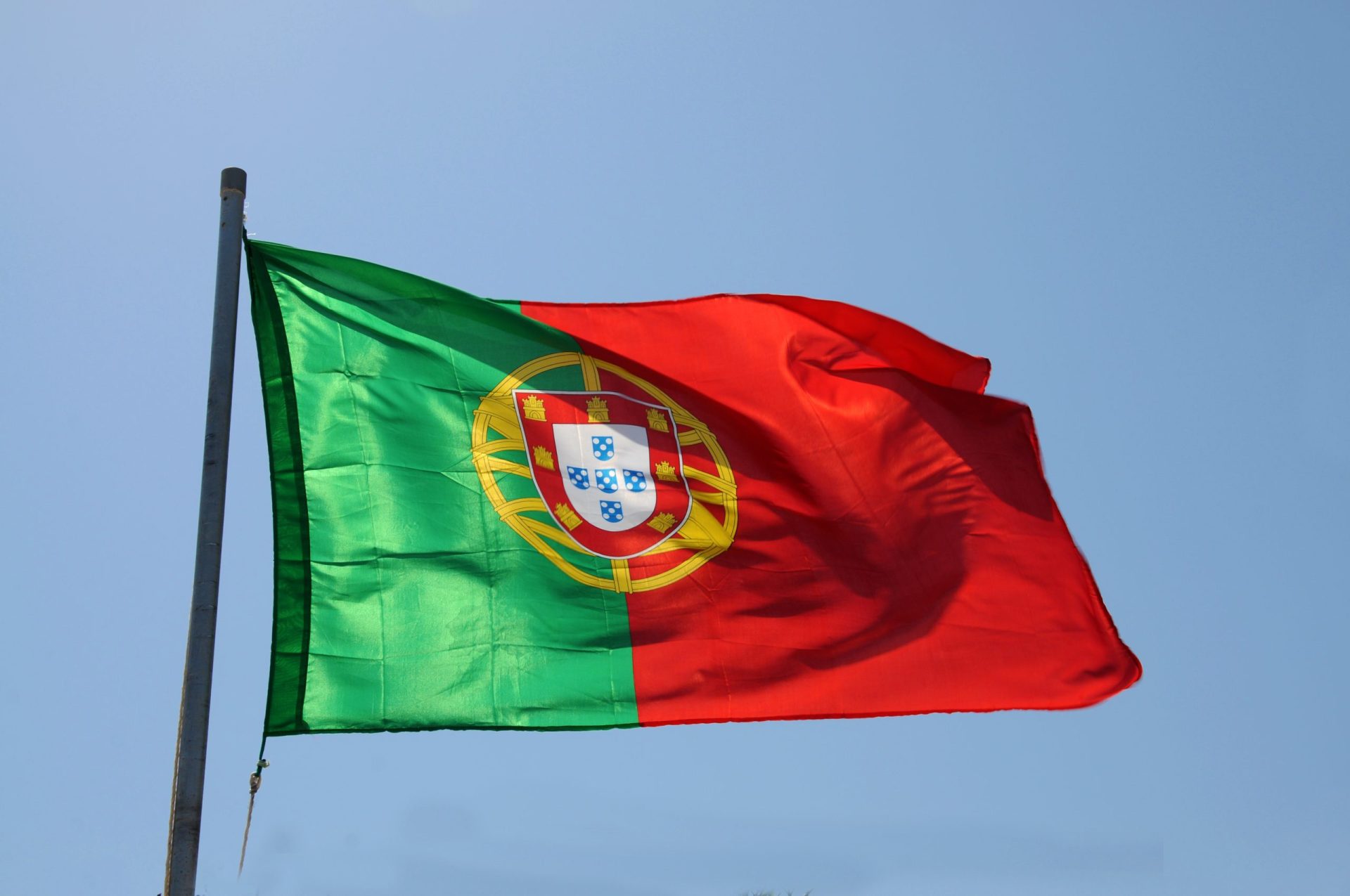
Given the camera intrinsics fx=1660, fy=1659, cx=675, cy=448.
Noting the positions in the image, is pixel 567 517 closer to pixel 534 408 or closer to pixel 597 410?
pixel 534 408

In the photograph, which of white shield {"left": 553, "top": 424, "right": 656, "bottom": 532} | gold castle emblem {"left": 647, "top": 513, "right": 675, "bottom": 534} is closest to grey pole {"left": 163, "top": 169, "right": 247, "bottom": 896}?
white shield {"left": 553, "top": 424, "right": 656, "bottom": 532}

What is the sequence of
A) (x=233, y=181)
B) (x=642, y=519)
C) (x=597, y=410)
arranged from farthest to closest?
(x=597, y=410) → (x=642, y=519) → (x=233, y=181)

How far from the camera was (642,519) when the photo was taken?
1431 cm

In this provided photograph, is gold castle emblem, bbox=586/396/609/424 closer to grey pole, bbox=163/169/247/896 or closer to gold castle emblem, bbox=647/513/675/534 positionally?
gold castle emblem, bbox=647/513/675/534

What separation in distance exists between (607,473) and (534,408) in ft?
2.78

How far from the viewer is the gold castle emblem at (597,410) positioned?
14.7 meters

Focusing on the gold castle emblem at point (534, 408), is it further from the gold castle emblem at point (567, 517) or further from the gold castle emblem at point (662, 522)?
the gold castle emblem at point (662, 522)

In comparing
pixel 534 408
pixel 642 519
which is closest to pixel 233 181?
pixel 534 408

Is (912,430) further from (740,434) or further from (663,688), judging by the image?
(663,688)

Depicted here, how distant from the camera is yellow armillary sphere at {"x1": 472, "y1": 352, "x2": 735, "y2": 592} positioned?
13.8 m

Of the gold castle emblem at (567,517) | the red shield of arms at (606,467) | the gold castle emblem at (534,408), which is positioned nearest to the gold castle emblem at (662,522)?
the red shield of arms at (606,467)

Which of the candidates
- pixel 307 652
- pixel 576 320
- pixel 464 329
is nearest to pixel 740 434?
pixel 576 320

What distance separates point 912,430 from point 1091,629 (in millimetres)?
2512

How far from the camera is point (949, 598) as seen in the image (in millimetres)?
15109
